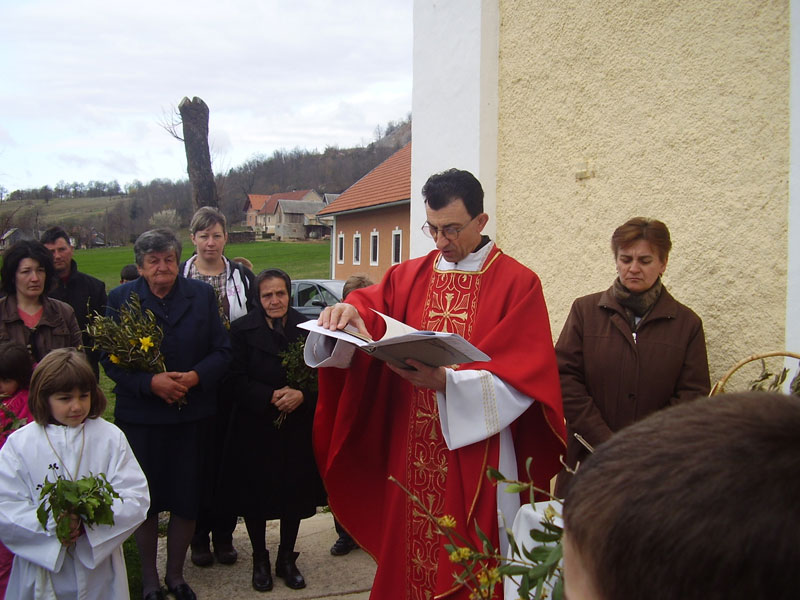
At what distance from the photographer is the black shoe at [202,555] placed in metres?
4.30

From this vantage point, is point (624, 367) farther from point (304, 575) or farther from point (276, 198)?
point (276, 198)

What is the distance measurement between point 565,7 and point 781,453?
437 cm

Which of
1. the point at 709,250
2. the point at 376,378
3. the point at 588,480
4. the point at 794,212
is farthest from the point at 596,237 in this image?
the point at 588,480

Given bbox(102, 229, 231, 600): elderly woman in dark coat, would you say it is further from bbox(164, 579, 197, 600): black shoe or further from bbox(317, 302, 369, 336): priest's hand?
bbox(317, 302, 369, 336): priest's hand

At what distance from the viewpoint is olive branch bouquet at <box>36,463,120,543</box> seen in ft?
9.36

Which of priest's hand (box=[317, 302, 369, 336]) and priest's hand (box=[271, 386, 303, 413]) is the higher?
priest's hand (box=[317, 302, 369, 336])

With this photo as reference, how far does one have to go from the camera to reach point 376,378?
3.18 m

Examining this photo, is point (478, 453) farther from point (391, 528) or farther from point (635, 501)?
point (635, 501)

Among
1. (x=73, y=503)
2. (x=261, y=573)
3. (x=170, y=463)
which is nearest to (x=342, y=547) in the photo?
(x=261, y=573)

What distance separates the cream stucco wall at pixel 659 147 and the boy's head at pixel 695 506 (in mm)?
2983

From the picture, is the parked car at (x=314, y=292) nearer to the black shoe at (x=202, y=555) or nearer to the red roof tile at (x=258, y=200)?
the black shoe at (x=202, y=555)

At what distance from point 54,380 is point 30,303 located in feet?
3.67

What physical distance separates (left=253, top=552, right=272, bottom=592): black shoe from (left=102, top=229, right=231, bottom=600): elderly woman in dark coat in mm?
363

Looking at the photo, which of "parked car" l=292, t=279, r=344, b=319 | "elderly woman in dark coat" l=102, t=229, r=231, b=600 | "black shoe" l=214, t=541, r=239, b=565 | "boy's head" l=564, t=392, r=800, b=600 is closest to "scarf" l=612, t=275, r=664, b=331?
"elderly woman in dark coat" l=102, t=229, r=231, b=600
